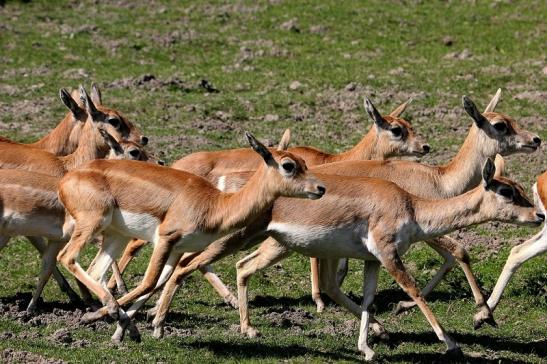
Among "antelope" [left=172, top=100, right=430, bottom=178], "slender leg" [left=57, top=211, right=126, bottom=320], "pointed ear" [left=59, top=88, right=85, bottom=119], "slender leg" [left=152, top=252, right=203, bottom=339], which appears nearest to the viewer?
"slender leg" [left=57, top=211, right=126, bottom=320]

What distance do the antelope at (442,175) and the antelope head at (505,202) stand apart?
1.40m

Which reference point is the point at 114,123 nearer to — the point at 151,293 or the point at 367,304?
the point at 151,293

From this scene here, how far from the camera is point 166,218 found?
1064 centimetres

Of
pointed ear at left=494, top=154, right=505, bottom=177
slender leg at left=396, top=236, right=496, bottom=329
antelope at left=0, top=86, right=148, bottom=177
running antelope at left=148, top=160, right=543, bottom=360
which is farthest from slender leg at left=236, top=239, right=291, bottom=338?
antelope at left=0, top=86, right=148, bottom=177

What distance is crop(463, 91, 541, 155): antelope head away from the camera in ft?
43.0

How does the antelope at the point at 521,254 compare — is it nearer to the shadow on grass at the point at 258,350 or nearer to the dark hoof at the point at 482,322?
the dark hoof at the point at 482,322

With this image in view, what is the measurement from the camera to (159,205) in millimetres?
10688

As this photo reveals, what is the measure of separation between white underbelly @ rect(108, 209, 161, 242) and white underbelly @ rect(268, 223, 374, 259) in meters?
1.09

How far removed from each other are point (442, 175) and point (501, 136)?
87 centimetres

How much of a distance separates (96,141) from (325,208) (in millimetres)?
4033

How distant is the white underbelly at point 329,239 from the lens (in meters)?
10.8

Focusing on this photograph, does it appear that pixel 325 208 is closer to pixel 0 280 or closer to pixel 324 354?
pixel 324 354

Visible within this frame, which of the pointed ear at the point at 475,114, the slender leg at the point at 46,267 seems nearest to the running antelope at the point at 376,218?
the slender leg at the point at 46,267

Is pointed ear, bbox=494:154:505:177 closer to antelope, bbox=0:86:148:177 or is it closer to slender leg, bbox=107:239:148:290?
slender leg, bbox=107:239:148:290
